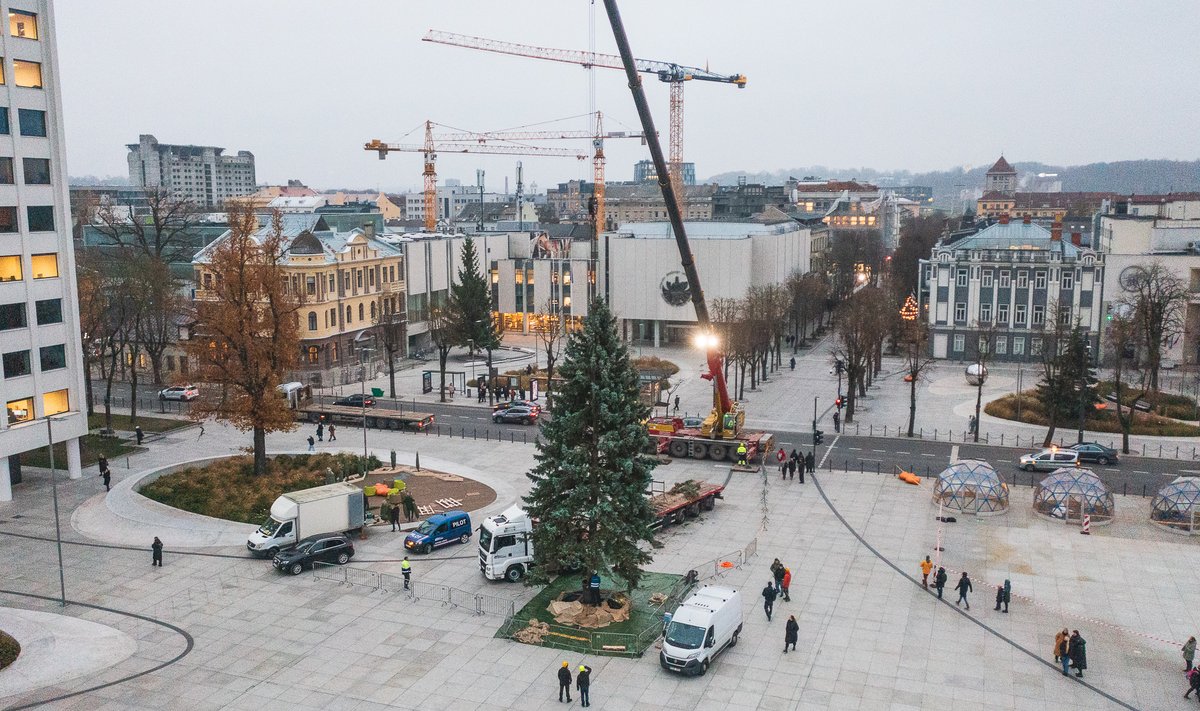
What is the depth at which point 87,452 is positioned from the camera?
192 feet

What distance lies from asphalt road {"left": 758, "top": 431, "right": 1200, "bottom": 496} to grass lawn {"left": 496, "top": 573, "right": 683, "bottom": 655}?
21.7m

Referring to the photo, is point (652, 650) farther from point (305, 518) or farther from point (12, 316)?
point (12, 316)

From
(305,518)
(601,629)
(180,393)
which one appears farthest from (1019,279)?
(180,393)

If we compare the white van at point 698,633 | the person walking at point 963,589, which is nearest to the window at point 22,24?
the white van at point 698,633

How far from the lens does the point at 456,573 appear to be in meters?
39.2

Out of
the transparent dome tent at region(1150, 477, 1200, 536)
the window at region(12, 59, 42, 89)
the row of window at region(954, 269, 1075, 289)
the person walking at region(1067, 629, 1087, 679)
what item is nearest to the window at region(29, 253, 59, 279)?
the window at region(12, 59, 42, 89)

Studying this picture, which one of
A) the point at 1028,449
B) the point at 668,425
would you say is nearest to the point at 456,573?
the point at 668,425

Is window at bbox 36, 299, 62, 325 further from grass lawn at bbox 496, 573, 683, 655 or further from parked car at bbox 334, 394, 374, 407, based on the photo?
grass lawn at bbox 496, 573, 683, 655

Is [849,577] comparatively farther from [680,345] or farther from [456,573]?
[680,345]

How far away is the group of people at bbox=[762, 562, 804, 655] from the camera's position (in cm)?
3161

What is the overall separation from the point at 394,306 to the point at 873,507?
58880 mm

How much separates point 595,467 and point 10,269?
112 ft

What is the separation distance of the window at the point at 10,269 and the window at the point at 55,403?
20.8 feet

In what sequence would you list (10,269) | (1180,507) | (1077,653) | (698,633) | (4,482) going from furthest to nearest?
(10,269)
(4,482)
(1180,507)
(698,633)
(1077,653)
